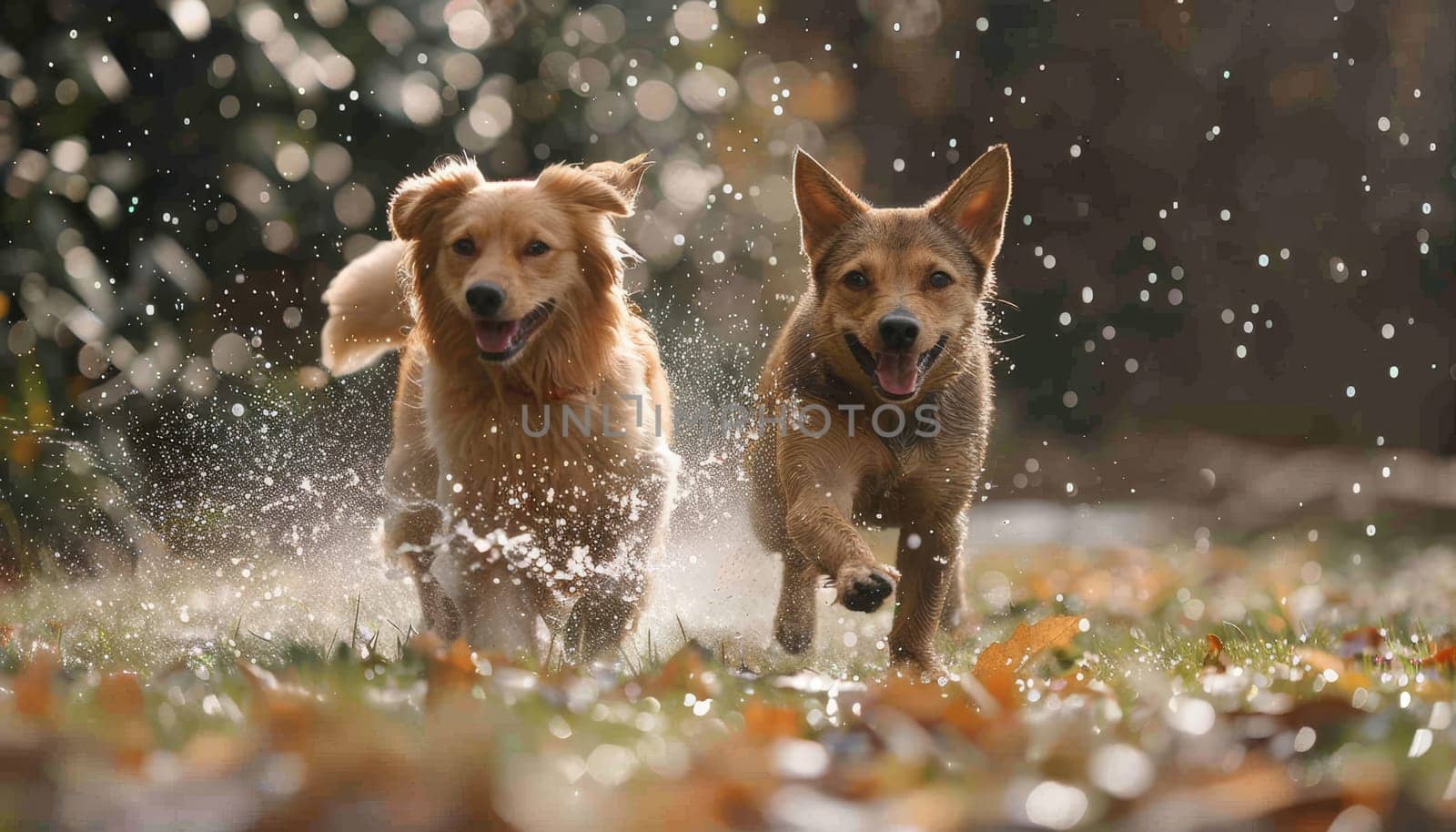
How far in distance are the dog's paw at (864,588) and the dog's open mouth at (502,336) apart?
134cm

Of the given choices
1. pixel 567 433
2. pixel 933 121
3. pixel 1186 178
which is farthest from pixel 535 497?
pixel 1186 178

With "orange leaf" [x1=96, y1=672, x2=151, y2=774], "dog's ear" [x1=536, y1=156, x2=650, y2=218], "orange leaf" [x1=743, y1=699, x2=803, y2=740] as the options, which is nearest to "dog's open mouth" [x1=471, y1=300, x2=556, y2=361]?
"dog's ear" [x1=536, y1=156, x2=650, y2=218]

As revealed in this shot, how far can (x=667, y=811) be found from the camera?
147 cm

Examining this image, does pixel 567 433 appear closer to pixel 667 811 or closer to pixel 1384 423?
pixel 667 811

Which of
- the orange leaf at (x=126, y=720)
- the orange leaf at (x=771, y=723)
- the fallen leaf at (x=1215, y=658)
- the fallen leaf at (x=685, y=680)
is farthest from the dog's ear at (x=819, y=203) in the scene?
the orange leaf at (x=126, y=720)

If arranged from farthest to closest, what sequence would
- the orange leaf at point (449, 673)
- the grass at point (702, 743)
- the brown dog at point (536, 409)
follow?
the brown dog at point (536, 409) < the orange leaf at point (449, 673) < the grass at point (702, 743)

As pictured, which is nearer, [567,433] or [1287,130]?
[567,433]

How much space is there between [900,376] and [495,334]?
4.29ft

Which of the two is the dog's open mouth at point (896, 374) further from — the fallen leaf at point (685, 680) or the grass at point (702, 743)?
the fallen leaf at point (685, 680)

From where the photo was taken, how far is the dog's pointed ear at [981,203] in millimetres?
4180

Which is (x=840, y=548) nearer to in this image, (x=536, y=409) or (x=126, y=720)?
(x=536, y=409)

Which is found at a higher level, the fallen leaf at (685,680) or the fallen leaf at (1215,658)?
the fallen leaf at (1215,658)

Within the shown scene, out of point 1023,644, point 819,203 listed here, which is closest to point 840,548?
point 1023,644

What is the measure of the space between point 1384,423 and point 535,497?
9.44m
